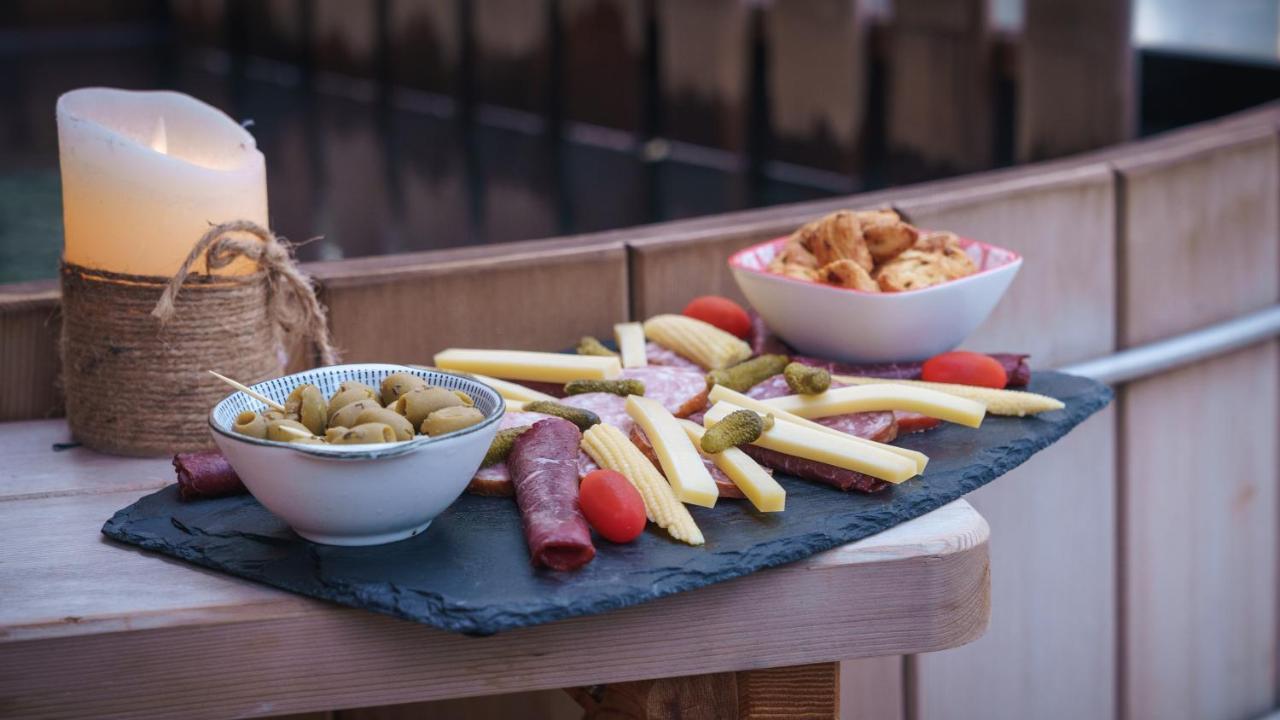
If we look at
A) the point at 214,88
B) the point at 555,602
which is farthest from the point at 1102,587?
the point at 214,88

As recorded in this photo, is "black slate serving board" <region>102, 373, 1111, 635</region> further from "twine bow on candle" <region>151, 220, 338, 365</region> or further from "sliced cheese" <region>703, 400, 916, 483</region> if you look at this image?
A: "twine bow on candle" <region>151, 220, 338, 365</region>

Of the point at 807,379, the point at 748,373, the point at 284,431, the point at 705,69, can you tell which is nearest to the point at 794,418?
the point at 807,379

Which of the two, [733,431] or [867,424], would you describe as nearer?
[733,431]

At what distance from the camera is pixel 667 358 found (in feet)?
5.56

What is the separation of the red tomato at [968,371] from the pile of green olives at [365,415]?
567 mm

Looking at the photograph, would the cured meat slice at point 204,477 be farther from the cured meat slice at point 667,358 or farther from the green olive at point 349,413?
the cured meat slice at point 667,358

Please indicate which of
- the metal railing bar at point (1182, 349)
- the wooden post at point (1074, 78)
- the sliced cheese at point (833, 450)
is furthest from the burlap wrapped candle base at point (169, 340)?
the wooden post at point (1074, 78)

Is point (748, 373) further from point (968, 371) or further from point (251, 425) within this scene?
point (251, 425)

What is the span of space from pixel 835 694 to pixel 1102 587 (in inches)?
43.2

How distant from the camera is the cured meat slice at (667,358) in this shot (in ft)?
5.50

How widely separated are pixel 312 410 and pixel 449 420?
119 mm

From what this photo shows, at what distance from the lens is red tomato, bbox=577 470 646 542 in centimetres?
125

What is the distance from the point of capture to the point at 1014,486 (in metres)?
2.17

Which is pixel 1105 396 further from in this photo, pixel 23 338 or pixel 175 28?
pixel 175 28
